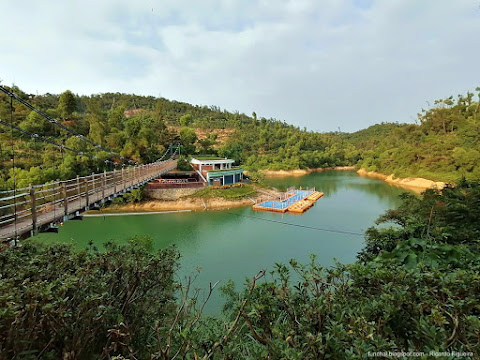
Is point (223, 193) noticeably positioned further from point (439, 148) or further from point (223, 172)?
point (439, 148)

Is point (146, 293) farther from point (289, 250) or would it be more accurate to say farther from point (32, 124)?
point (32, 124)

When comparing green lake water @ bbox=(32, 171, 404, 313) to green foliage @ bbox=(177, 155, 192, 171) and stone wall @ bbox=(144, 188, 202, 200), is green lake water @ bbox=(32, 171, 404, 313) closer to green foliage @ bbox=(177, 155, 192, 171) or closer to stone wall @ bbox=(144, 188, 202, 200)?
stone wall @ bbox=(144, 188, 202, 200)

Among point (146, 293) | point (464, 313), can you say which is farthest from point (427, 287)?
point (146, 293)

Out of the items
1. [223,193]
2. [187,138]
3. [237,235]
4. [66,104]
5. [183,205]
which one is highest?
[66,104]

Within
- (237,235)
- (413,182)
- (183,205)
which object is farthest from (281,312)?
(413,182)

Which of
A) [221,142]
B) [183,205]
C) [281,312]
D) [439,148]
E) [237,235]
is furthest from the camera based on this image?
[221,142]

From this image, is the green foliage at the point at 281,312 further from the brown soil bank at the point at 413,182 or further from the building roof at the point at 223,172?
the brown soil bank at the point at 413,182

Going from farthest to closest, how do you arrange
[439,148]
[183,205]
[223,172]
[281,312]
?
[439,148], [223,172], [183,205], [281,312]
